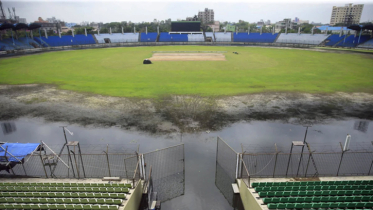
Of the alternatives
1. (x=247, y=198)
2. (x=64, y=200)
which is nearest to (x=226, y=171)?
(x=247, y=198)

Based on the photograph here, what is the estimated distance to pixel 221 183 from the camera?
37.5 feet

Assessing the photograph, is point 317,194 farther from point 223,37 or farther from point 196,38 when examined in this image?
point 223,37

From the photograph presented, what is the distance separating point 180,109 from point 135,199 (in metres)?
11.3

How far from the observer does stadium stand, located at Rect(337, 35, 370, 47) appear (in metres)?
67.5

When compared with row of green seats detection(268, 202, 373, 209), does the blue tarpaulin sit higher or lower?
higher

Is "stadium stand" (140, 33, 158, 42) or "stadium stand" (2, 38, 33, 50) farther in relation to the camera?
"stadium stand" (140, 33, 158, 42)

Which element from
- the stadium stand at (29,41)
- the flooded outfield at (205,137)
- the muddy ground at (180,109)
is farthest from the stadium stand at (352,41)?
the stadium stand at (29,41)

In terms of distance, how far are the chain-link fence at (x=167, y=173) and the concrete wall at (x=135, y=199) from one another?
3.56 feet

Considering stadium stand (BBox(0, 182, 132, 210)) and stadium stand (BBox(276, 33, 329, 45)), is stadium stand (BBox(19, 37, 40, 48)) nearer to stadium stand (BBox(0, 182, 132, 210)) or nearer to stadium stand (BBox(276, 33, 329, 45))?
stadium stand (BBox(0, 182, 132, 210))

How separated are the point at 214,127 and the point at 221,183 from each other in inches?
236

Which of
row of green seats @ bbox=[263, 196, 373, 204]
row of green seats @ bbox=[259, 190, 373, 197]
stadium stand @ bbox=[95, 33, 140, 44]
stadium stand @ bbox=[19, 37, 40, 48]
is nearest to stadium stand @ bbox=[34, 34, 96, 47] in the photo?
stadium stand @ bbox=[19, 37, 40, 48]

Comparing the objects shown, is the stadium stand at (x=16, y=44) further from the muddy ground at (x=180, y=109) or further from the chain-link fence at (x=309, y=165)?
the chain-link fence at (x=309, y=165)

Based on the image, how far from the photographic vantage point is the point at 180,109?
20.2m

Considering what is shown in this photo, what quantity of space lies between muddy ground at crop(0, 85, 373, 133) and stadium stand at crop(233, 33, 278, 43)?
6463cm
